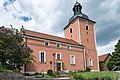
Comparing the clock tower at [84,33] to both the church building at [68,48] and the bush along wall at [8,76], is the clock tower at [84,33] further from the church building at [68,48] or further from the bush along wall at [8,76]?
the bush along wall at [8,76]

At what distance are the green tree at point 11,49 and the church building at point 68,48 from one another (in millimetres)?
5896

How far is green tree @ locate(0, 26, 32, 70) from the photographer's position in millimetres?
18891

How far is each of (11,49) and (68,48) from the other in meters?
15.9

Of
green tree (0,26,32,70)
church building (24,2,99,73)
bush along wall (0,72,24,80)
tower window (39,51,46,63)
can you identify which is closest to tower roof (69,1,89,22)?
church building (24,2,99,73)

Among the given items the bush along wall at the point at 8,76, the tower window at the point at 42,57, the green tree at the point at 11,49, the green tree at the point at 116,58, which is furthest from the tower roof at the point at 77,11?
the bush along wall at the point at 8,76

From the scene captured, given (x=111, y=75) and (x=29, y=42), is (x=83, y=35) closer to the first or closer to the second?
(x=29, y=42)

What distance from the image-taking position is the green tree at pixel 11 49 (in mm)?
18891

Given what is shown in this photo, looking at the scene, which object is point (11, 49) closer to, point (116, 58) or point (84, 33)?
point (84, 33)

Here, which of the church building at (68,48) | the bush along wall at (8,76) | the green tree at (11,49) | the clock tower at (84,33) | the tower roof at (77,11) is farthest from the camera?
the tower roof at (77,11)

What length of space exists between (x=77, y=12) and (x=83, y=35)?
21.6 ft

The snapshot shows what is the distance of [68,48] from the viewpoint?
108ft

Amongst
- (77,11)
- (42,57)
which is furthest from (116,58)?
(42,57)

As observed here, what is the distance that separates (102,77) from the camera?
18.6 metres

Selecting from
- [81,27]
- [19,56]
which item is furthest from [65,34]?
[19,56]
